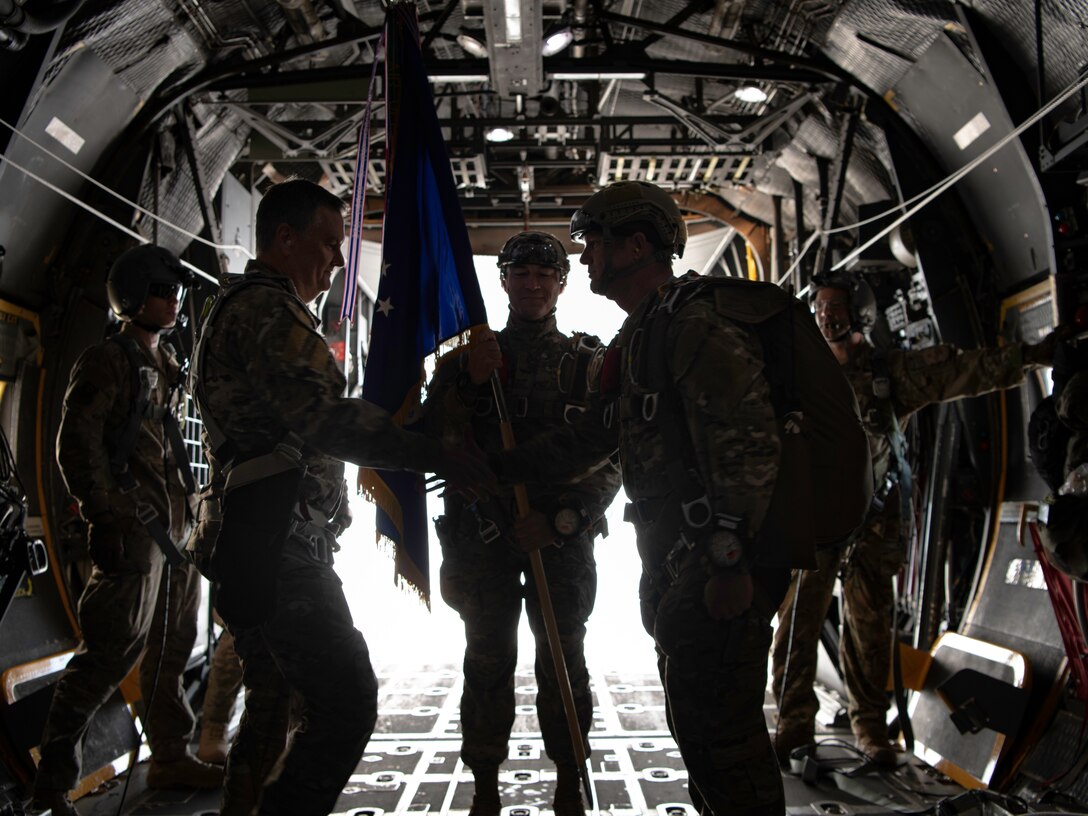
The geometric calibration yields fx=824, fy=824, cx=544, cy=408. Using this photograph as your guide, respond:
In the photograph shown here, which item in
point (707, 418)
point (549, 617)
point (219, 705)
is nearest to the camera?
point (707, 418)

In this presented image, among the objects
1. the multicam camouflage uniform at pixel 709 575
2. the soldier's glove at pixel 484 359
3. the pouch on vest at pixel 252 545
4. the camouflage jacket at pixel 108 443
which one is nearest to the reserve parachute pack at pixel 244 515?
the pouch on vest at pixel 252 545

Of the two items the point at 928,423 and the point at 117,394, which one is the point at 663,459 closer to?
the point at 117,394

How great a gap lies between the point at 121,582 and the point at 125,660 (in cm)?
31

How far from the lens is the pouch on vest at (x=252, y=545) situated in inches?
85.7

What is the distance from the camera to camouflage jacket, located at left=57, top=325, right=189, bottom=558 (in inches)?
132

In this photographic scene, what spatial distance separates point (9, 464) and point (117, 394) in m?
0.53

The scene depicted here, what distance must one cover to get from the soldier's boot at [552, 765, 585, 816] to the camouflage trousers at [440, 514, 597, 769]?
4 centimetres

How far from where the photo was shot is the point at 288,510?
89.5 inches

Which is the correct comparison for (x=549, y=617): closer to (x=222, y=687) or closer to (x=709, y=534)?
(x=709, y=534)

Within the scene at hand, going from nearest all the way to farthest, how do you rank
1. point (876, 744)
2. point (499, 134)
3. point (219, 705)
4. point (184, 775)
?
point (184, 775) → point (876, 744) → point (219, 705) → point (499, 134)

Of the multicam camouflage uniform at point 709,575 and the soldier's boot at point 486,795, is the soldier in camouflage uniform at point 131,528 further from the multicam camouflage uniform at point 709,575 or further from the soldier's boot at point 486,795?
the multicam camouflage uniform at point 709,575

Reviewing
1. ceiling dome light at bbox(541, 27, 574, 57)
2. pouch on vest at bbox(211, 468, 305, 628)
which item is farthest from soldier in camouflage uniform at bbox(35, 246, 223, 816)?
ceiling dome light at bbox(541, 27, 574, 57)

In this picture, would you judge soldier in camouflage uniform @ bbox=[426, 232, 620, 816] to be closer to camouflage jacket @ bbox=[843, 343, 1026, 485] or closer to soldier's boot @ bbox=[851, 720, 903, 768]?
camouflage jacket @ bbox=[843, 343, 1026, 485]

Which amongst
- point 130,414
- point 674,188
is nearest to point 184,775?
point 130,414
